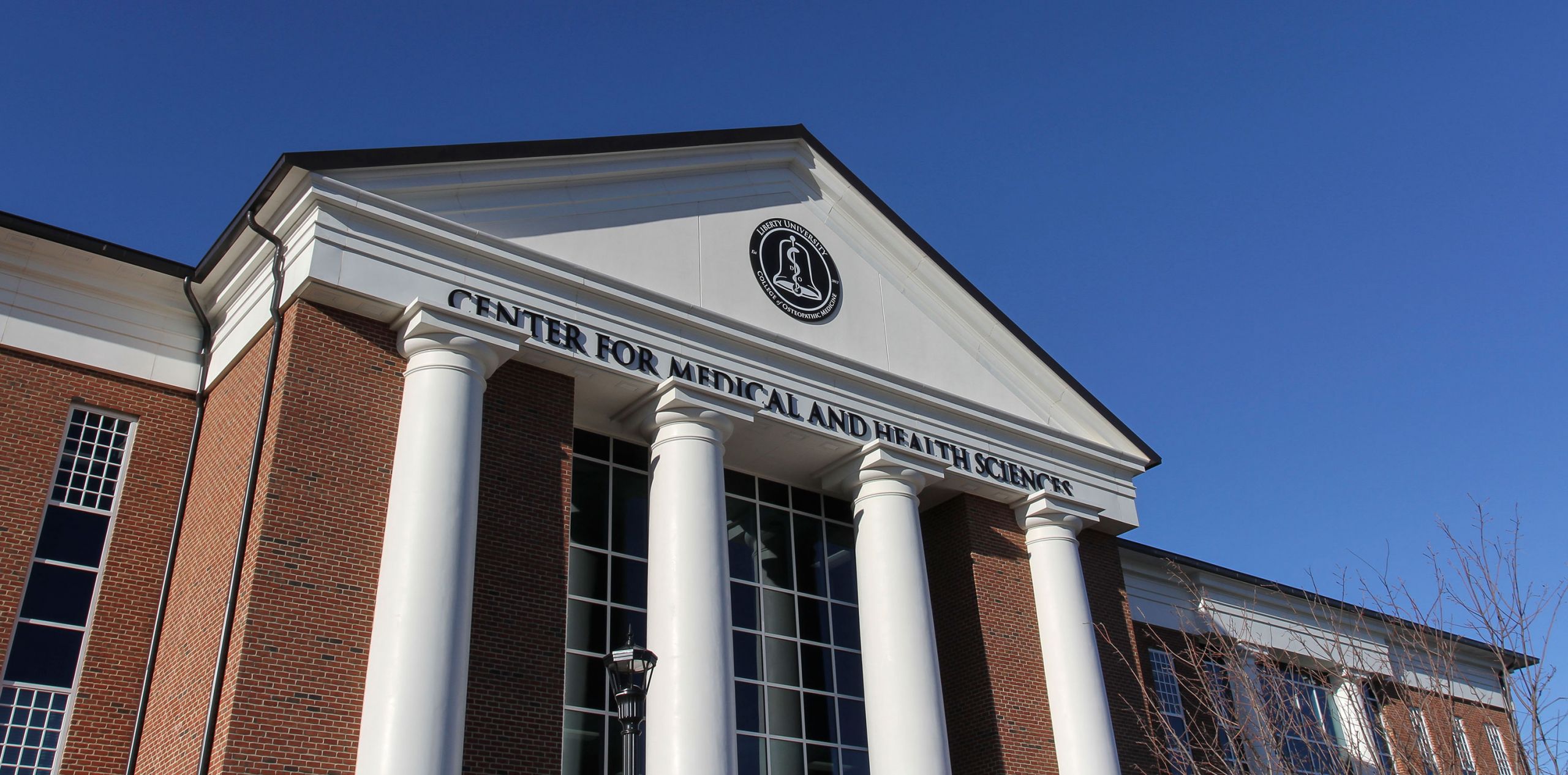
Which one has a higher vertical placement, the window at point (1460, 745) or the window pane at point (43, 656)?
the window pane at point (43, 656)

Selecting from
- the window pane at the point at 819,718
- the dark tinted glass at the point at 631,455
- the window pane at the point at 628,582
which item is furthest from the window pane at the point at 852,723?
the dark tinted glass at the point at 631,455

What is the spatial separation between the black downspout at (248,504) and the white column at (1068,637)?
12820 millimetres

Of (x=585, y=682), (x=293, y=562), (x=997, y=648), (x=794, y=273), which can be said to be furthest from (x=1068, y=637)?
(x=293, y=562)

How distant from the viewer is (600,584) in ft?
58.6

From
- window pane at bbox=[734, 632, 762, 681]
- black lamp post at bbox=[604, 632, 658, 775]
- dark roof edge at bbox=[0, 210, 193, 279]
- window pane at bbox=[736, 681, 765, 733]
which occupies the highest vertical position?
dark roof edge at bbox=[0, 210, 193, 279]

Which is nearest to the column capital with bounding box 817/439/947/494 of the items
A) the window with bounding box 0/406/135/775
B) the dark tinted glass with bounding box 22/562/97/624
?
the window with bounding box 0/406/135/775

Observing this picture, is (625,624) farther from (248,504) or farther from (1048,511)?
(1048,511)

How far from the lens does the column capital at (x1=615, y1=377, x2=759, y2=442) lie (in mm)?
18125

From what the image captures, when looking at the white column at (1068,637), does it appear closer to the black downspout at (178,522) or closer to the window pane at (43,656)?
the black downspout at (178,522)

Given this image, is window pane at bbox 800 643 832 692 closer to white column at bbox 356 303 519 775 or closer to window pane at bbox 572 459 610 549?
window pane at bbox 572 459 610 549

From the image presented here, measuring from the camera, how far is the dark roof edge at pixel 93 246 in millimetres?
16531

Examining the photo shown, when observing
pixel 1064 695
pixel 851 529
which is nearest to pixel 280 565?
pixel 851 529

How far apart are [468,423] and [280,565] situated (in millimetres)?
2696

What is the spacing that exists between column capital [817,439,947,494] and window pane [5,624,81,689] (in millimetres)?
10884
